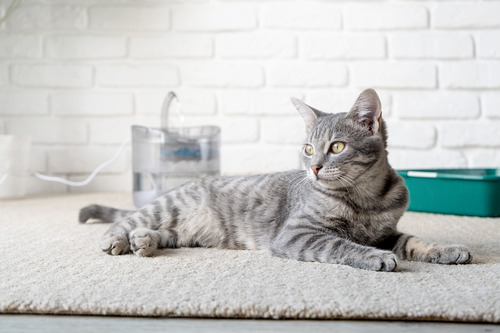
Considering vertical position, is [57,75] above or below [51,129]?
above

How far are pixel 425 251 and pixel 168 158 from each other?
3.74 ft

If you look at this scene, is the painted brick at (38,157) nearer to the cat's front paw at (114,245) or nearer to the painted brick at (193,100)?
the painted brick at (193,100)

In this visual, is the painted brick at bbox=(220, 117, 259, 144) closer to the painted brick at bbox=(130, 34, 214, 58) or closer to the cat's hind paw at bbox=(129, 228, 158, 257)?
the painted brick at bbox=(130, 34, 214, 58)

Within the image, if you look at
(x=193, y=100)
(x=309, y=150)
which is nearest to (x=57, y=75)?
(x=193, y=100)

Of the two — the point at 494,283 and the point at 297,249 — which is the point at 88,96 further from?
the point at 494,283

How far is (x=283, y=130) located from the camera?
7.77 ft

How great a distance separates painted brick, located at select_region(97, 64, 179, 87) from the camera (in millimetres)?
2383

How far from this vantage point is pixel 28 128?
2432 mm

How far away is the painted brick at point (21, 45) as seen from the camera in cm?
239

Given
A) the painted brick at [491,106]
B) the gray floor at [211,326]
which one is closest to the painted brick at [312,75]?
the painted brick at [491,106]

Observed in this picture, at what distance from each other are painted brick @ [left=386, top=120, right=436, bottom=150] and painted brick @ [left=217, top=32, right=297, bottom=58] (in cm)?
55

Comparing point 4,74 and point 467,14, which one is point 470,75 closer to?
point 467,14

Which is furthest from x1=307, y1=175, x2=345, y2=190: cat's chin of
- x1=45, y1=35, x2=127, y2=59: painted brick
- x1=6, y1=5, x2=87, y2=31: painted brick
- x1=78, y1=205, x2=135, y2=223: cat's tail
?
x1=6, y1=5, x2=87, y2=31: painted brick

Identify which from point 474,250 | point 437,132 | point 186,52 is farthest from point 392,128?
point 474,250
